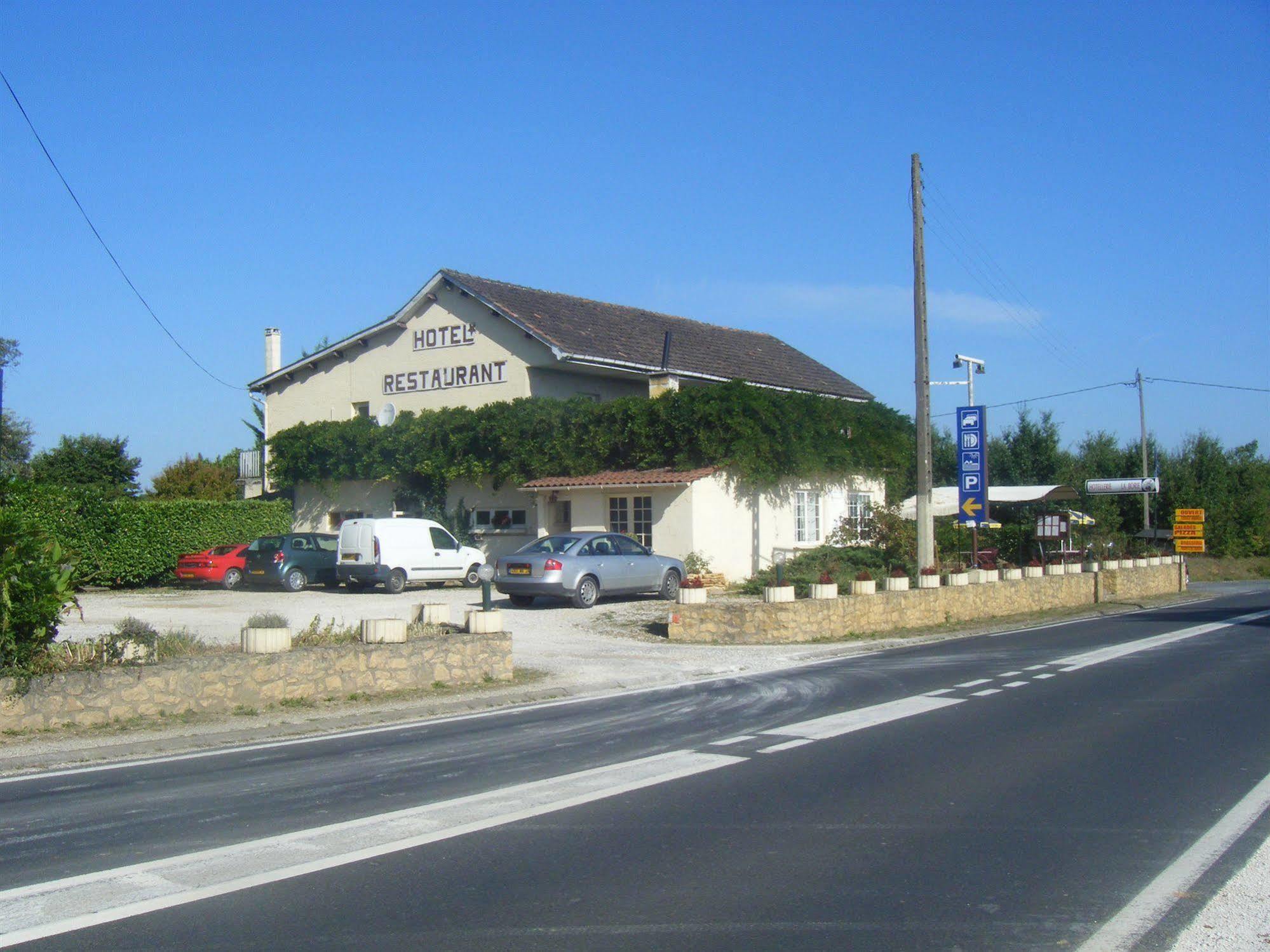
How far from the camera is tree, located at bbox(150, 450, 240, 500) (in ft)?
152

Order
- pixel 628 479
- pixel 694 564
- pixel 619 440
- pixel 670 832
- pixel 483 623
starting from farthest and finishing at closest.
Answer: pixel 619 440, pixel 628 479, pixel 694 564, pixel 483 623, pixel 670 832

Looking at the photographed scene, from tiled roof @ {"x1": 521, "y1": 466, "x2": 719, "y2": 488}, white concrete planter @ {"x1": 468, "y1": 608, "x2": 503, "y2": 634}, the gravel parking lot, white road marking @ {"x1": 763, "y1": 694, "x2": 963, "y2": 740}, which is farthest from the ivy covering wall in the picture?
white road marking @ {"x1": 763, "y1": 694, "x2": 963, "y2": 740}

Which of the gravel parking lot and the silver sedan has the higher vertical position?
the silver sedan

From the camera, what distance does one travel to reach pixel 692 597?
62.5 feet

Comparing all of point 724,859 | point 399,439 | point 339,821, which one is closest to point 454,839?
point 339,821

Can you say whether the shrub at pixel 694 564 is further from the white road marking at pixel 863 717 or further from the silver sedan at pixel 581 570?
the white road marking at pixel 863 717

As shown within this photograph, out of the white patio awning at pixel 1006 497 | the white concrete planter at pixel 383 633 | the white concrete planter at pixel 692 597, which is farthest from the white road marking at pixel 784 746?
the white patio awning at pixel 1006 497

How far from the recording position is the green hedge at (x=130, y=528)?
2810cm

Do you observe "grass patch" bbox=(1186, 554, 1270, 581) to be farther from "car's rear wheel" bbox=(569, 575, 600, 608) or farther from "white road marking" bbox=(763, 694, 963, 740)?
"white road marking" bbox=(763, 694, 963, 740)

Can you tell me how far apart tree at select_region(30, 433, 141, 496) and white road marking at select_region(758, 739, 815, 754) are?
3613 cm

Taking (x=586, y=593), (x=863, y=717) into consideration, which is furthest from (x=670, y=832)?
(x=586, y=593)

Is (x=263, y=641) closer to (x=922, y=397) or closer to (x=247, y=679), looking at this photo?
(x=247, y=679)

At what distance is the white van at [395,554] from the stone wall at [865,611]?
Result: 815cm

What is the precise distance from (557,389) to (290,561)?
988 cm
